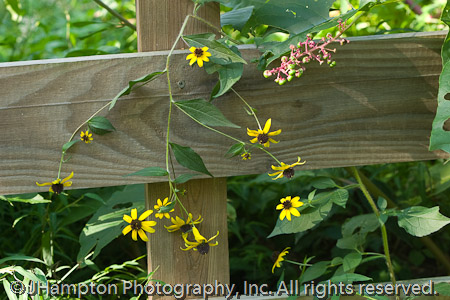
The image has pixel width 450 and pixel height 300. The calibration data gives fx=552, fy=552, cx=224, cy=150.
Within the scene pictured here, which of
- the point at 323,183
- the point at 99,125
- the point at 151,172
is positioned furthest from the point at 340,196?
the point at 99,125

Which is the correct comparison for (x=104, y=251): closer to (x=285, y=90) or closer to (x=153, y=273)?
(x=153, y=273)

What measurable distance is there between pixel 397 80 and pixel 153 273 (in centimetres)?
65

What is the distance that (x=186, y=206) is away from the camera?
45.4 inches

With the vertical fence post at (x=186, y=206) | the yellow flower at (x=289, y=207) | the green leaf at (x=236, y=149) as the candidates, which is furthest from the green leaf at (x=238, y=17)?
the yellow flower at (x=289, y=207)

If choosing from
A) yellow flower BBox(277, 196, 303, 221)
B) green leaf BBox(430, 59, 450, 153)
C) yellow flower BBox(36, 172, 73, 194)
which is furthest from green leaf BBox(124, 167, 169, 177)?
green leaf BBox(430, 59, 450, 153)

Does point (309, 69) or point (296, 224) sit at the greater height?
point (309, 69)

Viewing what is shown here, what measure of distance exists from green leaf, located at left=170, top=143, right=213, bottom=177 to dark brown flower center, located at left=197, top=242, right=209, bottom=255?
0.15 meters

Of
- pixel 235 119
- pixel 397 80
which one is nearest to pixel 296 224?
pixel 235 119

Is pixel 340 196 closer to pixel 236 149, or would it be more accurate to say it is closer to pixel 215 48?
pixel 236 149

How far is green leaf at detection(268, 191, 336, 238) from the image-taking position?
3.65 ft

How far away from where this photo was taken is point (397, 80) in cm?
117

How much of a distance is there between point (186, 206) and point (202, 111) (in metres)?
0.23

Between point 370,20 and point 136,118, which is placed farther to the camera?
point 370,20

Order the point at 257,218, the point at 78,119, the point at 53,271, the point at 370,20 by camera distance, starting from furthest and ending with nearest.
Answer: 1. the point at 370,20
2. the point at 257,218
3. the point at 53,271
4. the point at 78,119
